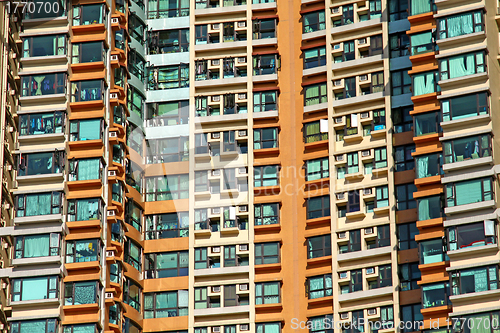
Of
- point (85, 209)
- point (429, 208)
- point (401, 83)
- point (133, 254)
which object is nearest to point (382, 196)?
point (429, 208)

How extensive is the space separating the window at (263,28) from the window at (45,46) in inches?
547

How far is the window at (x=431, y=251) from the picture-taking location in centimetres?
7725

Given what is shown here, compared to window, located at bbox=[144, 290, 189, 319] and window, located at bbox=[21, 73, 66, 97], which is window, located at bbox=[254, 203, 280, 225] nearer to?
window, located at bbox=[144, 290, 189, 319]

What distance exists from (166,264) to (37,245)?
32.2 feet

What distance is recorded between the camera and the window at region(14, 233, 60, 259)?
260 ft

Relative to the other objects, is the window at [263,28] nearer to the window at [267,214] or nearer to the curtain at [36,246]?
the window at [267,214]

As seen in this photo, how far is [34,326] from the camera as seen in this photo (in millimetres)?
77500

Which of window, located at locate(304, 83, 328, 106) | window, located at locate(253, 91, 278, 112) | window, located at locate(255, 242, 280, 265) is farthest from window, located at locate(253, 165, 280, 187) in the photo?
window, located at locate(304, 83, 328, 106)

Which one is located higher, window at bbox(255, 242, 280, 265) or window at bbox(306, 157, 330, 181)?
window at bbox(306, 157, 330, 181)

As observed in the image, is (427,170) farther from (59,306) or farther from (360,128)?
(59,306)

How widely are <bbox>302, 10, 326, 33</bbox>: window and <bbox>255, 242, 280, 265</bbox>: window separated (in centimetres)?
1591

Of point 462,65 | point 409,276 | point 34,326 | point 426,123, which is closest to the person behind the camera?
point 34,326

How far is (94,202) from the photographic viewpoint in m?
80.7

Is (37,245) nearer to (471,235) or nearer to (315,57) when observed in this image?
(315,57)
